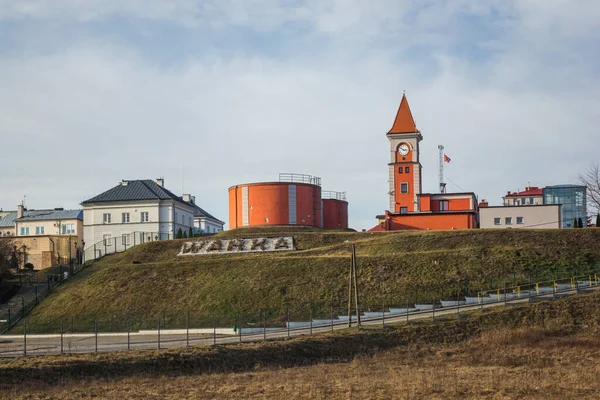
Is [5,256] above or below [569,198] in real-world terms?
below

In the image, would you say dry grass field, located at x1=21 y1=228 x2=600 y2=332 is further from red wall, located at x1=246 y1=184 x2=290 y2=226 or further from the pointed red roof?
the pointed red roof

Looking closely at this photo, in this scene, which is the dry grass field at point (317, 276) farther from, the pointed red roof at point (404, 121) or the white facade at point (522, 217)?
A: the pointed red roof at point (404, 121)

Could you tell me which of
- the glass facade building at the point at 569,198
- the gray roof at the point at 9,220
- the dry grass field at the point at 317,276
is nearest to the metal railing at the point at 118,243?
the dry grass field at the point at 317,276

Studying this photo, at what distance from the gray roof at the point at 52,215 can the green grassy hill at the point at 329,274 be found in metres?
42.3

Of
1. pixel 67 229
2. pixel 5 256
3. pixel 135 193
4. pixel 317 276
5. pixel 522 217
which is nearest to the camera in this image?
pixel 317 276

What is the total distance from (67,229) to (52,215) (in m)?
4.50

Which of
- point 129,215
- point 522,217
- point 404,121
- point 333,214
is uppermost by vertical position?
point 404,121

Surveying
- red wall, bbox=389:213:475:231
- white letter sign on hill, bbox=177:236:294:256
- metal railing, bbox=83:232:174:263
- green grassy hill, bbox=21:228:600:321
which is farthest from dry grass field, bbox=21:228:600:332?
metal railing, bbox=83:232:174:263

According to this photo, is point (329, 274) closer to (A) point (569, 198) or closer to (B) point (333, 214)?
(B) point (333, 214)

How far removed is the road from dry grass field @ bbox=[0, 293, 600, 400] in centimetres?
219

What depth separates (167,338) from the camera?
141 ft

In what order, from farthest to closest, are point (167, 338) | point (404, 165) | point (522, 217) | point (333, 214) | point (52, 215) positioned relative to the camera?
point (52, 215) < point (333, 214) < point (404, 165) < point (522, 217) < point (167, 338)

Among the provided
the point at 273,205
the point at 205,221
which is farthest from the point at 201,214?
the point at 273,205

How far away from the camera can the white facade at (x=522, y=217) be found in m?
72.1
